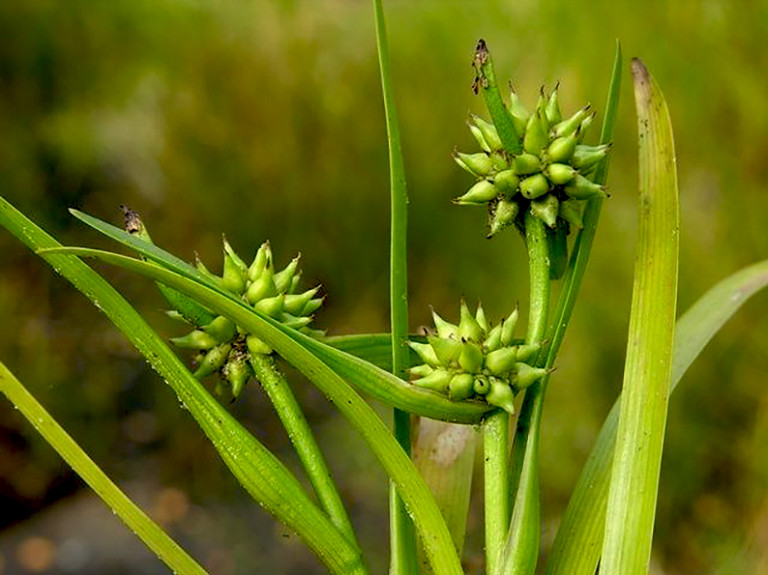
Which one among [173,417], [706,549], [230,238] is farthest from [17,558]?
[706,549]

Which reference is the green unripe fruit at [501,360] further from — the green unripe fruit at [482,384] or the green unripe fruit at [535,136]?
the green unripe fruit at [535,136]

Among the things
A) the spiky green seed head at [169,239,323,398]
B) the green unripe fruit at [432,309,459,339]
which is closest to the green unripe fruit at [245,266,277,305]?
the spiky green seed head at [169,239,323,398]

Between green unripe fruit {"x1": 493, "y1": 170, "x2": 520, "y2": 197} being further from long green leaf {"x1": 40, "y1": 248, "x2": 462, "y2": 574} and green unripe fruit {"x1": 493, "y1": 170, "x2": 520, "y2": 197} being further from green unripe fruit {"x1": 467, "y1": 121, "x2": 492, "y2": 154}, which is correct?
long green leaf {"x1": 40, "y1": 248, "x2": 462, "y2": 574}

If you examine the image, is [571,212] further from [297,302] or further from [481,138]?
[297,302]

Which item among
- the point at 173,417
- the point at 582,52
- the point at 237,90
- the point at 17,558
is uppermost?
the point at 582,52

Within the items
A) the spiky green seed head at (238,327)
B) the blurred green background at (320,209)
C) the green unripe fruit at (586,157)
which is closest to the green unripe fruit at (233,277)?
the spiky green seed head at (238,327)

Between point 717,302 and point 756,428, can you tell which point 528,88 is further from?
point 717,302
